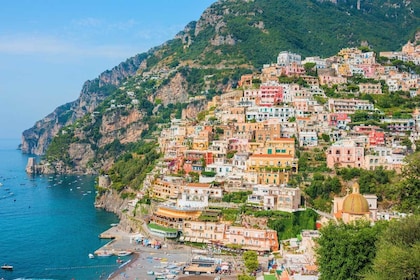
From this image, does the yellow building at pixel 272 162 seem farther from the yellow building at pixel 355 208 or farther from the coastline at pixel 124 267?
the coastline at pixel 124 267

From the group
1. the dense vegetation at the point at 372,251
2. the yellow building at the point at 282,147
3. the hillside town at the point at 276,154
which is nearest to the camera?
the dense vegetation at the point at 372,251

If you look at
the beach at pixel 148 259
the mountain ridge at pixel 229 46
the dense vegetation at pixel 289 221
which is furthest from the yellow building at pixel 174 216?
the mountain ridge at pixel 229 46

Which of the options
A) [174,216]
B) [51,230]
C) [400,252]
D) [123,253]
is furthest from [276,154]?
[400,252]

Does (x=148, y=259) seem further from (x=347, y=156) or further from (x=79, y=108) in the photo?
(x=79, y=108)

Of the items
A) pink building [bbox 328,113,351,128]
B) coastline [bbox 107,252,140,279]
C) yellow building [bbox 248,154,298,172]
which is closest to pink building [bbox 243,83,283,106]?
pink building [bbox 328,113,351,128]

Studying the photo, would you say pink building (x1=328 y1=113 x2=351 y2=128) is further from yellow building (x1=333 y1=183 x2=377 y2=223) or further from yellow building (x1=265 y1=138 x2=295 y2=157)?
yellow building (x1=333 y1=183 x2=377 y2=223)
